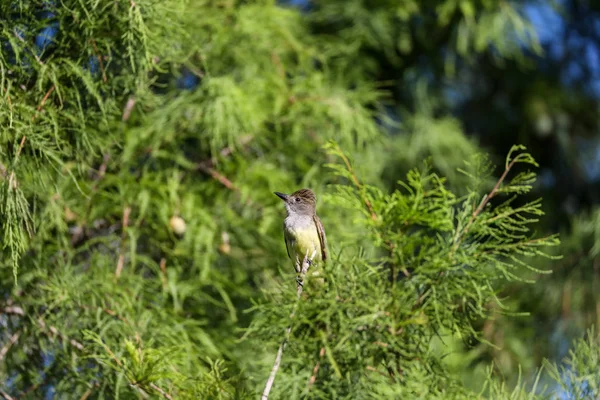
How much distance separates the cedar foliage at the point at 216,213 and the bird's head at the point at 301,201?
179 mm

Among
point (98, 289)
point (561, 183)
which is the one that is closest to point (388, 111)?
point (561, 183)

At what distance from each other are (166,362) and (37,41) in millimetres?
1045

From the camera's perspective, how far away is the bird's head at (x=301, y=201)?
276 centimetres

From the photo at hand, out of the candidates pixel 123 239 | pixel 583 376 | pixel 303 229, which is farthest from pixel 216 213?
pixel 583 376

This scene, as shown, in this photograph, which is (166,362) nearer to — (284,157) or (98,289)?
(98,289)

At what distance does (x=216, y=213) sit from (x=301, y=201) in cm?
56

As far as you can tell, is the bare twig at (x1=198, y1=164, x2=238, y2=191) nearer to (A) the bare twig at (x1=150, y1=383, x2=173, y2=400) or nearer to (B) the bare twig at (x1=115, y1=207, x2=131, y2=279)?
(B) the bare twig at (x1=115, y1=207, x2=131, y2=279)

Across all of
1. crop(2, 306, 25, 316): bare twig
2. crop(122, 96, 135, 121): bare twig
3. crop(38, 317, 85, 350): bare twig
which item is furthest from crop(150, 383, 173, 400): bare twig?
crop(122, 96, 135, 121): bare twig

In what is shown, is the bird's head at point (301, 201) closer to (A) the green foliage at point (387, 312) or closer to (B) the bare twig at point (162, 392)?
(A) the green foliage at point (387, 312)

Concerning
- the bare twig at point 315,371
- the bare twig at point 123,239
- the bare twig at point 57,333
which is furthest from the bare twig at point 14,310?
the bare twig at point 315,371

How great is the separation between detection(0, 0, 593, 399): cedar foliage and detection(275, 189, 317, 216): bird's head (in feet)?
0.59

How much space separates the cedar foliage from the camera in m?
1.82

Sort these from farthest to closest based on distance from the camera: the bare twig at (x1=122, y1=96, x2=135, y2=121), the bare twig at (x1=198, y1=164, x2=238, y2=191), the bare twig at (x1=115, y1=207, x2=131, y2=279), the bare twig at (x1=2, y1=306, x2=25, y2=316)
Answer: the bare twig at (x1=198, y1=164, x2=238, y2=191) < the bare twig at (x1=122, y1=96, x2=135, y2=121) < the bare twig at (x1=115, y1=207, x2=131, y2=279) < the bare twig at (x1=2, y1=306, x2=25, y2=316)

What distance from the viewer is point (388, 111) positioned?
4.93 metres
